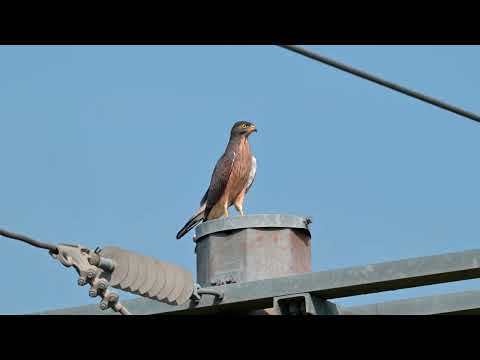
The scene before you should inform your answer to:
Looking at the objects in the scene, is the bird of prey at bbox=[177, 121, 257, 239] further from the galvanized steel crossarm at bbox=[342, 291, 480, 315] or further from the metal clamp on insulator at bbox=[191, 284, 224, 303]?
the metal clamp on insulator at bbox=[191, 284, 224, 303]

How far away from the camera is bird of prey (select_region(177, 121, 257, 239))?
33.7 ft

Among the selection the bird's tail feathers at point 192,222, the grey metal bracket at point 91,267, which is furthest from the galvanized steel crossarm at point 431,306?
the bird's tail feathers at point 192,222

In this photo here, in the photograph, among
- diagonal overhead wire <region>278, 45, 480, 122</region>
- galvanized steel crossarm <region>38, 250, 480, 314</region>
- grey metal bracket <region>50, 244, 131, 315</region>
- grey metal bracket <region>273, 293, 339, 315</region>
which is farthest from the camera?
grey metal bracket <region>273, 293, 339, 315</region>

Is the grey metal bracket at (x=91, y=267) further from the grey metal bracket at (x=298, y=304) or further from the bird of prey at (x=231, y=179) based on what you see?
the bird of prey at (x=231, y=179)

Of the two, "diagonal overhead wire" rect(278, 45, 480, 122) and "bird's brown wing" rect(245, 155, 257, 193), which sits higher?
"bird's brown wing" rect(245, 155, 257, 193)

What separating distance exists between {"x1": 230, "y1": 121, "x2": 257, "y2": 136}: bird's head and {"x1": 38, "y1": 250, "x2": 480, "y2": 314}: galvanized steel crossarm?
716 centimetres

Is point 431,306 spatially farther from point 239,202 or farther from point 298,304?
point 239,202

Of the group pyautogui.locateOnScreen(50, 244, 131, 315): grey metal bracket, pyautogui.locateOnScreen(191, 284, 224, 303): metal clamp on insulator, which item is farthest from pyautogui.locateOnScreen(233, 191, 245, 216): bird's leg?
pyautogui.locateOnScreen(50, 244, 131, 315): grey metal bracket

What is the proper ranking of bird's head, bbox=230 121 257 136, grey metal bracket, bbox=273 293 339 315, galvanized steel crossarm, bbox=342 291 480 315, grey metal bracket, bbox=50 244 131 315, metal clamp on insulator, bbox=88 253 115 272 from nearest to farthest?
grey metal bracket, bbox=50 244 131 315
metal clamp on insulator, bbox=88 253 115 272
grey metal bracket, bbox=273 293 339 315
galvanized steel crossarm, bbox=342 291 480 315
bird's head, bbox=230 121 257 136

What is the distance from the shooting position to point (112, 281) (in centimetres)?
Result: 303

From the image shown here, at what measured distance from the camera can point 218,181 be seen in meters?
10.4

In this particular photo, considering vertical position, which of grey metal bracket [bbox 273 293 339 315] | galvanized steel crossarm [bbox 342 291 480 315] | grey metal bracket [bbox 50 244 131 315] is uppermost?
galvanized steel crossarm [bbox 342 291 480 315]

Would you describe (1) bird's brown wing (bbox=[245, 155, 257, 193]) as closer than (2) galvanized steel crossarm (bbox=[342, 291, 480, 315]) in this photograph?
No
